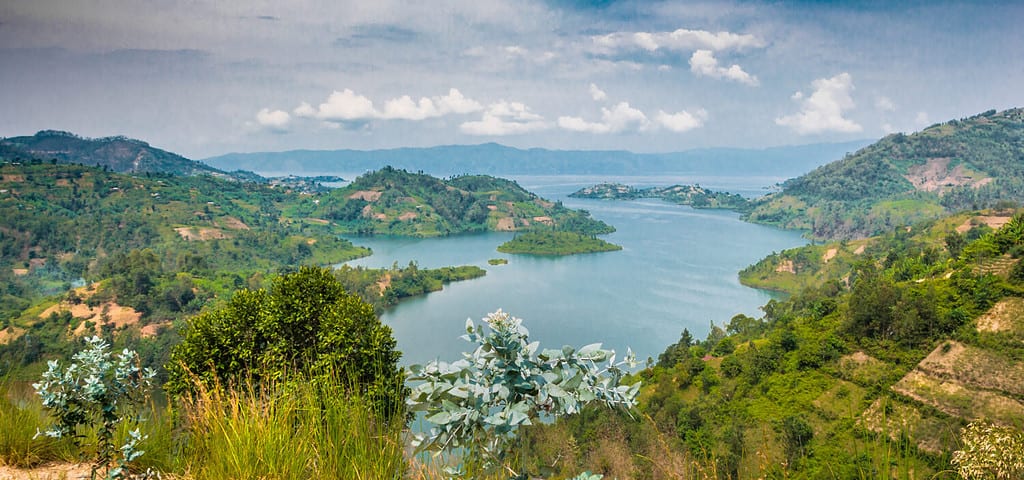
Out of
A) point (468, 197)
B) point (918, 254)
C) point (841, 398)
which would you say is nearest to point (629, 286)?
point (918, 254)

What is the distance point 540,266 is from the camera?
60.1 m

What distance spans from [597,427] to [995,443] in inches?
696

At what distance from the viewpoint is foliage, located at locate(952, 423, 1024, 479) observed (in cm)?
189

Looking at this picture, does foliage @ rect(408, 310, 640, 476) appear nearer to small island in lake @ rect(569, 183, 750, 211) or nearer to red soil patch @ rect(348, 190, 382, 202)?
red soil patch @ rect(348, 190, 382, 202)

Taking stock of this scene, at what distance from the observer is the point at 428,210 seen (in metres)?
92.4

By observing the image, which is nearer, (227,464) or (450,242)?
(227,464)

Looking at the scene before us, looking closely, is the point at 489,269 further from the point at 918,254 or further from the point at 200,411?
the point at 200,411

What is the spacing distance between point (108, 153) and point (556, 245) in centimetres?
15352

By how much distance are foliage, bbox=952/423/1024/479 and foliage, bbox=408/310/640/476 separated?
1321 millimetres

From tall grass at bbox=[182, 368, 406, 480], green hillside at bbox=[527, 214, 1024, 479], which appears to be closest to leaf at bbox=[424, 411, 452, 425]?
tall grass at bbox=[182, 368, 406, 480]

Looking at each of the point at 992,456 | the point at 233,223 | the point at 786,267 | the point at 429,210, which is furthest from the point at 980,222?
the point at 233,223

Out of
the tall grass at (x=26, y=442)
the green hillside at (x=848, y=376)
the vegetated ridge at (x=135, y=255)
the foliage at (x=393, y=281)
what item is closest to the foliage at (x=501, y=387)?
the tall grass at (x=26, y=442)

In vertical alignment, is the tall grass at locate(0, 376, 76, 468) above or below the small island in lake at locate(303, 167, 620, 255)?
above

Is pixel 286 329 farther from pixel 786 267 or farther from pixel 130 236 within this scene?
pixel 130 236
